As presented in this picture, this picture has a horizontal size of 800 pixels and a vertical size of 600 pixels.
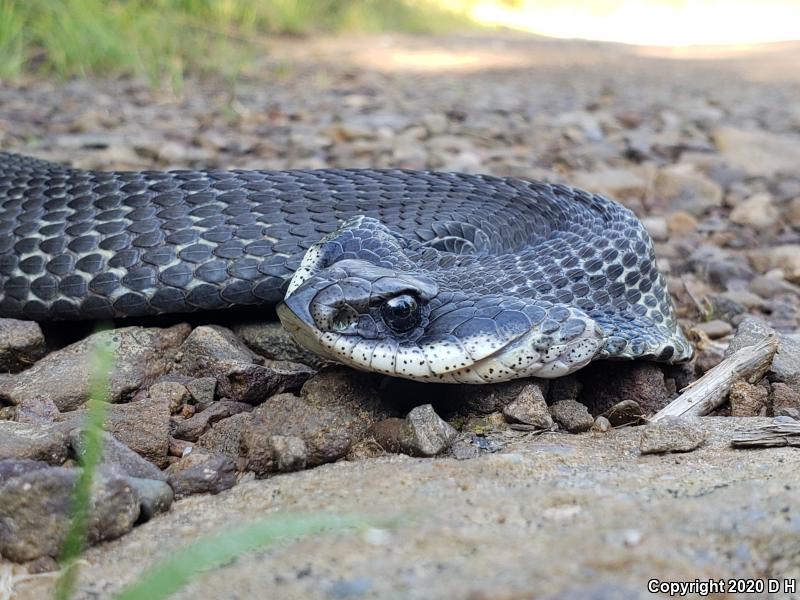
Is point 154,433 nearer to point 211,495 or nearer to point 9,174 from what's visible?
point 211,495

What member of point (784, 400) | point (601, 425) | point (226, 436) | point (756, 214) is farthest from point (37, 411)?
point (756, 214)

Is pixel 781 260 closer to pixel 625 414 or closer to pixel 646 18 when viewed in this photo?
pixel 625 414

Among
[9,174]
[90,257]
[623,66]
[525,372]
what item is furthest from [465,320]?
A: [623,66]

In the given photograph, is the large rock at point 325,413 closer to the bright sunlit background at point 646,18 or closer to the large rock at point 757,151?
the large rock at point 757,151

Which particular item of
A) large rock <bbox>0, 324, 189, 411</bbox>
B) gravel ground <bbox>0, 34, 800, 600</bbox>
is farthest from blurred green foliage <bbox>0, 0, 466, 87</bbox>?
large rock <bbox>0, 324, 189, 411</bbox>

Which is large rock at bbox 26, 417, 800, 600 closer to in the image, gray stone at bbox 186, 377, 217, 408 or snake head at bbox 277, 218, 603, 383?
snake head at bbox 277, 218, 603, 383
